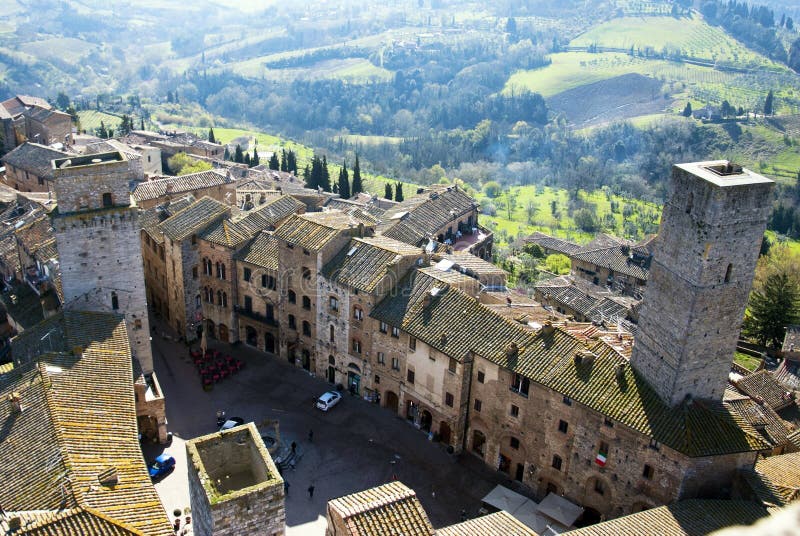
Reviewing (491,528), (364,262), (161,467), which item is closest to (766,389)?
(364,262)

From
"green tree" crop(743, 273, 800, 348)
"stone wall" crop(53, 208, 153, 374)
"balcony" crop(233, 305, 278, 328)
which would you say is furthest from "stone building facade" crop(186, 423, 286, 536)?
Answer: "green tree" crop(743, 273, 800, 348)

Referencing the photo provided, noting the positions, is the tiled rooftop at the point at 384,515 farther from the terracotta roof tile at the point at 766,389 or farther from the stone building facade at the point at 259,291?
the terracotta roof tile at the point at 766,389

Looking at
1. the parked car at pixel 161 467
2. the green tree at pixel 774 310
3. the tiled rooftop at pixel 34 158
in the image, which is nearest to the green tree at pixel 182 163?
the tiled rooftop at pixel 34 158

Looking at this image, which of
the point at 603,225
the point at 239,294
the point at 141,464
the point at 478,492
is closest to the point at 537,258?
the point at 603,225

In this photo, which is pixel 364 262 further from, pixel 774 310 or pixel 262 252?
pixel 774 310

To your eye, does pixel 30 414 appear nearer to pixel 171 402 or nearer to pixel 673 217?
pixel 171 402

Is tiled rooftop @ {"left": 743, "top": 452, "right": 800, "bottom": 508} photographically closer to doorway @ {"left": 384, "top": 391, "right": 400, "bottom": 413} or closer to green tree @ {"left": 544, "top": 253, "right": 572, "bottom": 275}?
doorway @ {"left": 384, "top": 391, "right": 400, "bottom": 413}
